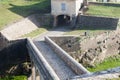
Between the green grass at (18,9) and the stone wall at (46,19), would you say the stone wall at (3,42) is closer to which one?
the green grass at (18,9)

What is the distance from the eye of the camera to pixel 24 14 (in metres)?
42.1

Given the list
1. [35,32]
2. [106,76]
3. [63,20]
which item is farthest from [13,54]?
[106,76]

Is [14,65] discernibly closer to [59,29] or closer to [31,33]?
[31,33]

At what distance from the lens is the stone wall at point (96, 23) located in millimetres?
38812

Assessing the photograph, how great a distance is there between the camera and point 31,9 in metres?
44.3

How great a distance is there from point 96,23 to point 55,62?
1528cm

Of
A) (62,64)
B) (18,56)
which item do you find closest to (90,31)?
(18,56)

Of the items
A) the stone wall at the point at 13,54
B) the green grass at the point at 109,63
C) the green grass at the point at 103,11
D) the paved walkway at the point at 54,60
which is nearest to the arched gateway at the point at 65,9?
the green grass at the point at 103,11

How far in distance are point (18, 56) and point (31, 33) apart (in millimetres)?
5166

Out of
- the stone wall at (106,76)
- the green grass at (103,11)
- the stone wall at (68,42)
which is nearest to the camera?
the stone wall at (106,76)

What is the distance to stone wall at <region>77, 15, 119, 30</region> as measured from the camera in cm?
3881

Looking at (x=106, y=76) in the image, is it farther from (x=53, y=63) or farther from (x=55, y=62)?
(x=55, y=62)

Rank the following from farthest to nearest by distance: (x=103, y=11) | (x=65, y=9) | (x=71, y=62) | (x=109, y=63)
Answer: (x=103, y=11) < (x=65, y=9) < (x=109, y=63) < (x=71, y=62)

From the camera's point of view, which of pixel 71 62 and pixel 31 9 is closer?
pixel 71 62
